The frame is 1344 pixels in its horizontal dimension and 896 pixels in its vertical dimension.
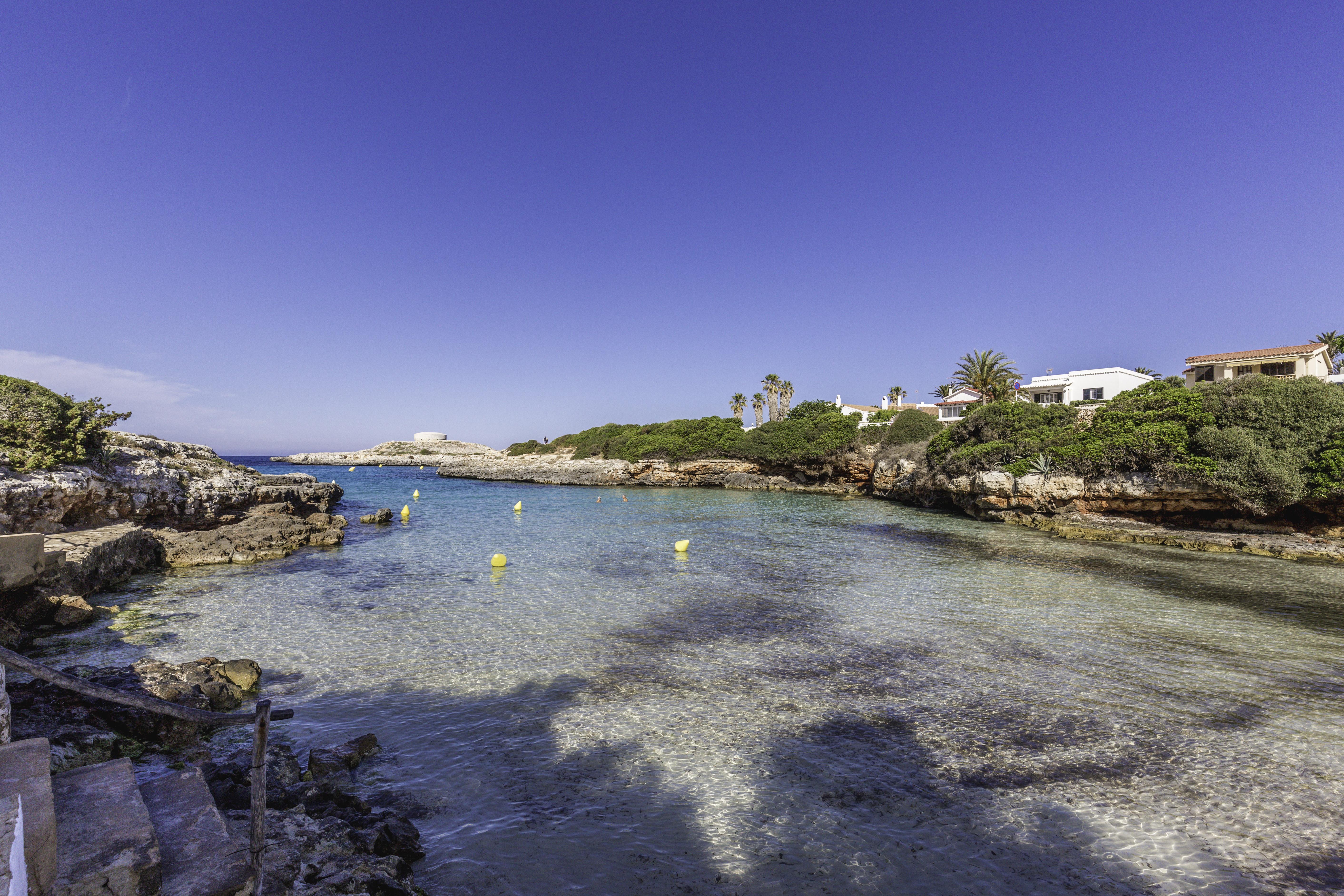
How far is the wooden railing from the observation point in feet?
10.5

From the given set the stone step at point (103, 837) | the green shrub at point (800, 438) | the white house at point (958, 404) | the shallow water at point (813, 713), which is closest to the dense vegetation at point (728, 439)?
the green shrub at point (800, 438)

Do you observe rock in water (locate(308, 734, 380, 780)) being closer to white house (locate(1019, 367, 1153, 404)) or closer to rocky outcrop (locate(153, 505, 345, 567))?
rocky outcrop (locate(153, 505, 345, 567))

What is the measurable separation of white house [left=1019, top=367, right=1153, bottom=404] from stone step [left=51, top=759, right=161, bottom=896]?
174ft

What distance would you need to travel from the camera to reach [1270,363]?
39438mm

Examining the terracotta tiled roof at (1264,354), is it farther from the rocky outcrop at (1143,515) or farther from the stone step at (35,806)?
the stone step at (35,806)

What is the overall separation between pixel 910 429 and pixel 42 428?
160ft

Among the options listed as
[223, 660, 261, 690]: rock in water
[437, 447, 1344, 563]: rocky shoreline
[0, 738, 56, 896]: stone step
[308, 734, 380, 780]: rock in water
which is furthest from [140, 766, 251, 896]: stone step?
[437, 447, 1344, 563]: rocky shoreline

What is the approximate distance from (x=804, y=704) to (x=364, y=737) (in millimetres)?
6213

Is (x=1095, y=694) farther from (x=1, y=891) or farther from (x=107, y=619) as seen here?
A: (x=107, y=619)

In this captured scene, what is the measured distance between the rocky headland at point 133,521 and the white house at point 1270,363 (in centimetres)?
5536

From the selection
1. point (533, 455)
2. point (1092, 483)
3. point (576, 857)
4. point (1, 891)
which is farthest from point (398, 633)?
point (533, 455)

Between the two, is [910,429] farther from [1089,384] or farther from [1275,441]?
[1275,441]

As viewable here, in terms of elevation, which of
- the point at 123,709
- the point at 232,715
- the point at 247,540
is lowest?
the point at 123,709

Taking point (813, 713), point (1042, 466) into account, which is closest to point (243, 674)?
point (813, 713)
